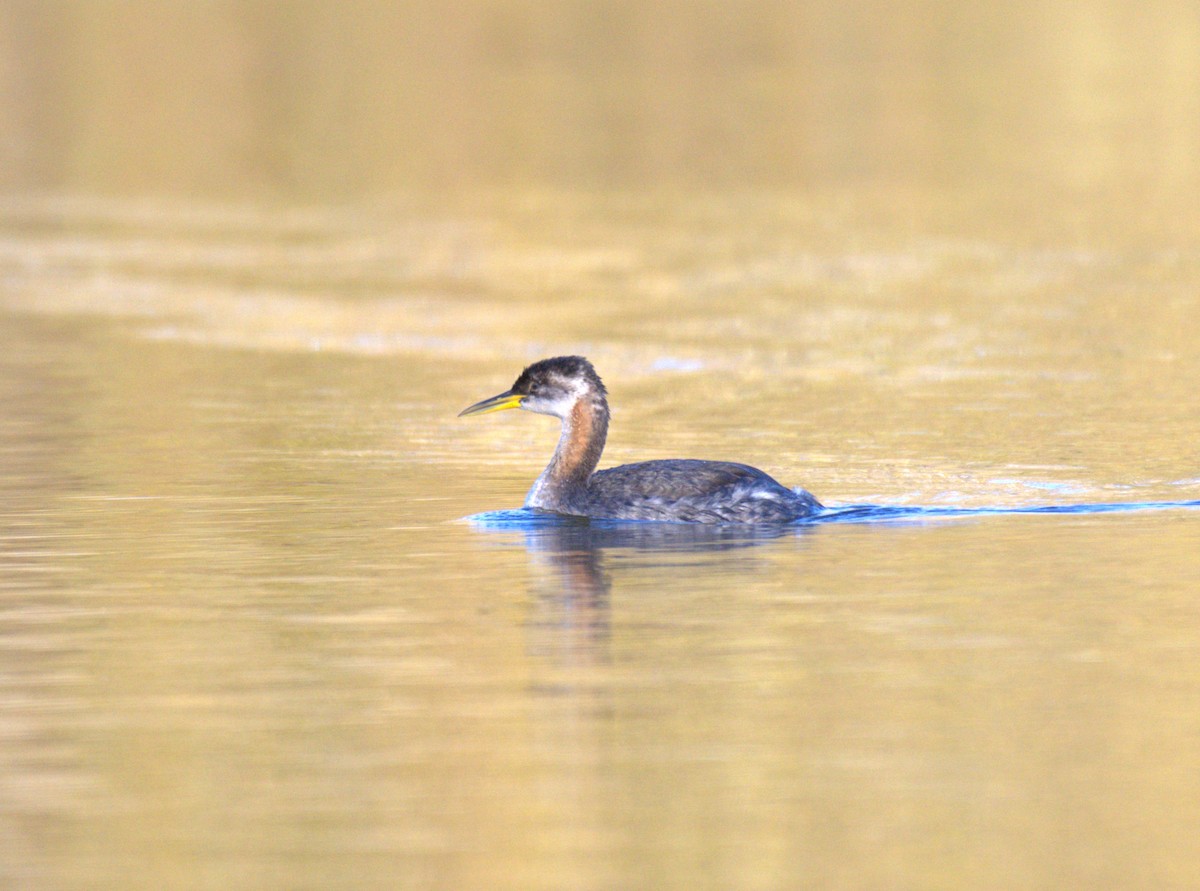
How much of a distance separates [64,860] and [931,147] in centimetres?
3865

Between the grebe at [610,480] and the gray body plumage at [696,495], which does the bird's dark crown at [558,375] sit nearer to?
the grebe at [610,480]

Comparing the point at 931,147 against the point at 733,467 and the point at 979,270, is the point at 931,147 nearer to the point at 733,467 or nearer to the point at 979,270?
the point at 979,270

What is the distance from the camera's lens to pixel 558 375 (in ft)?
55.3

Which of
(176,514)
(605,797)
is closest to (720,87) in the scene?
(176,514)

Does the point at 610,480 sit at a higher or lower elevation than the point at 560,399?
lower

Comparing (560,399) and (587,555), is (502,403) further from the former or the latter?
(587,555)

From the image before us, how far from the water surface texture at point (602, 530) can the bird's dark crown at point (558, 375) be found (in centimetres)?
75

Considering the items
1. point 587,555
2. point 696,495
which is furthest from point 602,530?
point 587,555

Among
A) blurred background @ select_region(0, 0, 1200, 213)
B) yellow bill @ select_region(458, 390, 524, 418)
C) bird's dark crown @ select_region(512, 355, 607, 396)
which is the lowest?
yellow bill @ select_region(458, 390, 524, 418)

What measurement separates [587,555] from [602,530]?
1063 millimetres

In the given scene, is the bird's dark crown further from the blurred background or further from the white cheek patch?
the blurred background

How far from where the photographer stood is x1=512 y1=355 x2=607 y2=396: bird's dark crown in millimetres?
16812

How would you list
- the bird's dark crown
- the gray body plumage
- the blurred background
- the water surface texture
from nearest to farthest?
1. the water surface texture
2. the gray body plumage
3. the bird's dark crown
4. the blurred background

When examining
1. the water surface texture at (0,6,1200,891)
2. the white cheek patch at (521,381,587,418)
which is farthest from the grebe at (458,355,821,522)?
the water surface texture at (0,6,1200,891)
